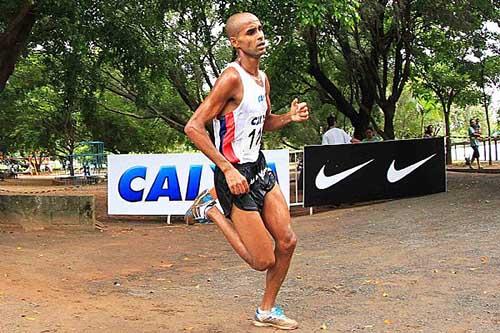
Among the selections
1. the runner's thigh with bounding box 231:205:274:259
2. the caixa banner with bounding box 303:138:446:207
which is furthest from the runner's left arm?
the caixa banner with bounding box 303:138:446:207

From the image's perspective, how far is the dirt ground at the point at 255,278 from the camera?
5.14 meters

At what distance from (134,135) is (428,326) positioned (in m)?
34.1

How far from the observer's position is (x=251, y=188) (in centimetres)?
472

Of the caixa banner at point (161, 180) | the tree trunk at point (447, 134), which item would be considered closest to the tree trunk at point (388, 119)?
the tree trunk at point (447, 134)

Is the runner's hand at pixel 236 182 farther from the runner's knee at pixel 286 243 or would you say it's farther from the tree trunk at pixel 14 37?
the tree trunk at pixel 14 37

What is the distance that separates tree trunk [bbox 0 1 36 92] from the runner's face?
781cm

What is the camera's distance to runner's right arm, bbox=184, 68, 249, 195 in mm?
4512

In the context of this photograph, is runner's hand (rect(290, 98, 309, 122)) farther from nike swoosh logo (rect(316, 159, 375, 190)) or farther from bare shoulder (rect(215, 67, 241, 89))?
nike swoosh logo (rect(316, 159, 375, 190))

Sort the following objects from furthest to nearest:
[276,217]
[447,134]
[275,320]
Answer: [447,134] < [275,320] < [276,217]

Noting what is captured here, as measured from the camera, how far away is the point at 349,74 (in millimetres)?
24562

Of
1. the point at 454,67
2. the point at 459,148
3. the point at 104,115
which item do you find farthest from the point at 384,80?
the point at 104,115

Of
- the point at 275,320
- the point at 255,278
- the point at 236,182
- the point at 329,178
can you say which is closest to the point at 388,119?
the point at 329,178

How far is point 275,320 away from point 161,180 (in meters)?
8.26

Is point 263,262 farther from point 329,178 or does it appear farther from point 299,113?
point 329,178
